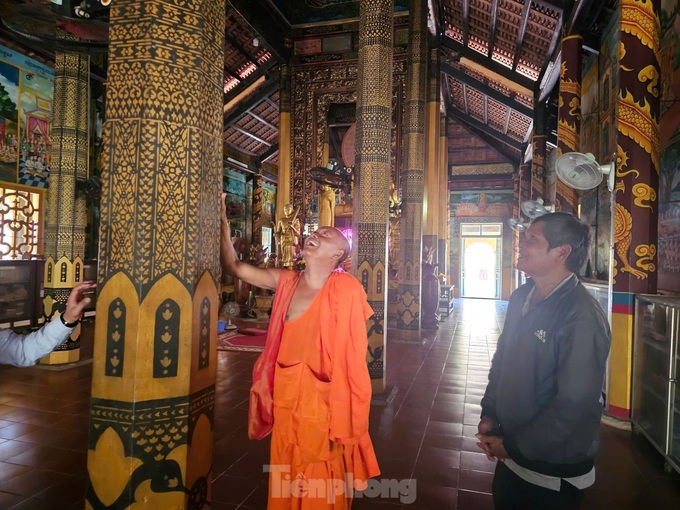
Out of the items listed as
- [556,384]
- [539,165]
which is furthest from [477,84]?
[556,384]

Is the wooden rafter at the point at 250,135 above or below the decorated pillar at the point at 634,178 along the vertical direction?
above

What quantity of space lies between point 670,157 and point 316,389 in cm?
522

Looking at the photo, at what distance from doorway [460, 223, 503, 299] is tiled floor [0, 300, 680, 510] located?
1576 cm

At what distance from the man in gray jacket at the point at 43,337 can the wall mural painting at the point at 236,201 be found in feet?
55.1

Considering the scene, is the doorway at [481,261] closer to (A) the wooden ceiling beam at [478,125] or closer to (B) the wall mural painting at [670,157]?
(A) the wooden ceiling beam at [478,125]

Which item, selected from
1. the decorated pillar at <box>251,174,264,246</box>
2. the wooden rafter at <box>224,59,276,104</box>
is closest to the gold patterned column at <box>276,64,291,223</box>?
the wooden rafter at <box>224,59,276,104</box>

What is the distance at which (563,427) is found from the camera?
1.53 metres

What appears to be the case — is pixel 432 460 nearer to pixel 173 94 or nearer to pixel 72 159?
pixel 173 94

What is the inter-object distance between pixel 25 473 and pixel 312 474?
240 centimetres

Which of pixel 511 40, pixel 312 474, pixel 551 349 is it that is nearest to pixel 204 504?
pixel 312 474

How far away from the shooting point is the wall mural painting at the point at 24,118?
895 cm

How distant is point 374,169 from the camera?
→ 5320 mm

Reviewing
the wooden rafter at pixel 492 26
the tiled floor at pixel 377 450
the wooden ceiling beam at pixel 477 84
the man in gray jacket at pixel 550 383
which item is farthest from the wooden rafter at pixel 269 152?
the man in gray jacket at pixel 550 383

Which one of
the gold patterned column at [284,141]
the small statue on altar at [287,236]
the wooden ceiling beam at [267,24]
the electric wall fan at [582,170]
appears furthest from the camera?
the gold patterned column at [284,141]
